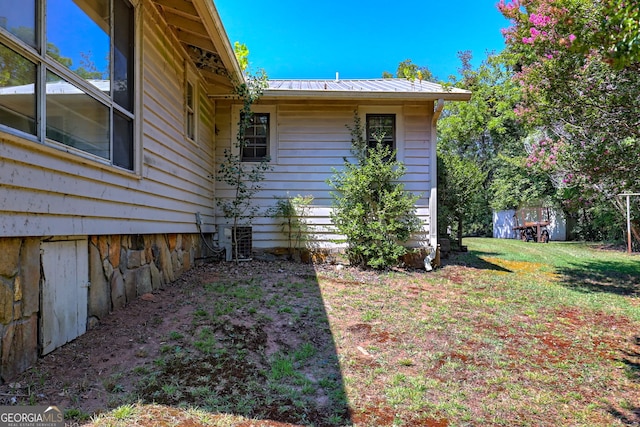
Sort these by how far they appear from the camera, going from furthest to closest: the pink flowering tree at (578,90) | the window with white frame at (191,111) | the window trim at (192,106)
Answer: the window with white frame at (191,111), the window trim at (192,106), the pink flowering tree at (578,90)

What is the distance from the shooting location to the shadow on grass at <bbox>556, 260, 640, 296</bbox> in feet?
20.5

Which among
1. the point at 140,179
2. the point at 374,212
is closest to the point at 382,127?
the point at 374,212

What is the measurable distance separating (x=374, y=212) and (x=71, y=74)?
483cm

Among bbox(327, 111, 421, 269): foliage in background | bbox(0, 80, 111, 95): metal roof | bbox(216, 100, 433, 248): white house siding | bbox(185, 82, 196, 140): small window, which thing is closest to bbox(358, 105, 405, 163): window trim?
bbox(216, 100, 433, 248): white house siding

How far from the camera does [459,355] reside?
126 inches

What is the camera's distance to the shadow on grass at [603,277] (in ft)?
20.5

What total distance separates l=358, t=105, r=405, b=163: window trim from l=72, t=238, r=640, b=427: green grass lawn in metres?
2.53

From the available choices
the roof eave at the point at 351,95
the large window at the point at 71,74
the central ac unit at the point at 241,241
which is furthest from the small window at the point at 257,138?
the large window at the point at 71,74

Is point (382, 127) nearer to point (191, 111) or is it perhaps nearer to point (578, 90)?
point (578, 90)

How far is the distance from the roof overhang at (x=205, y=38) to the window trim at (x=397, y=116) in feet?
8.30

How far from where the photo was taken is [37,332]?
2379mm

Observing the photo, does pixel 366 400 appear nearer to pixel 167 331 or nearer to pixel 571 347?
pixel 167 331

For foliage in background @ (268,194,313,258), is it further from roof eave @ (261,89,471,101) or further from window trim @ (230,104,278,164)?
roof eave @ (261,89,471,101)

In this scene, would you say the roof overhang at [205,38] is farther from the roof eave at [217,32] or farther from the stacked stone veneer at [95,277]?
the stacked stone veneer at [95,277]
